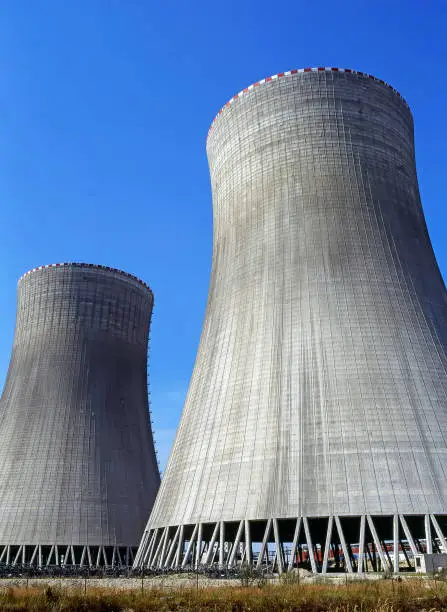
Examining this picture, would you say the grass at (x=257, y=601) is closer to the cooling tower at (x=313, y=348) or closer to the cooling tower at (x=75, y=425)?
the cooling tower at (x=313, y=348)

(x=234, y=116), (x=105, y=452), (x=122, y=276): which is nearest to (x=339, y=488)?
(x=234, y=116)

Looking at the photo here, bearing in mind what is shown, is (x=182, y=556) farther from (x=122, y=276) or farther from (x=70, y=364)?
(x=122, y=276)

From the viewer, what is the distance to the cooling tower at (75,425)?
24.2 meters

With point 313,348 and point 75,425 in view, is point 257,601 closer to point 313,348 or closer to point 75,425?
point 313,348

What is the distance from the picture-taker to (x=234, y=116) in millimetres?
20609

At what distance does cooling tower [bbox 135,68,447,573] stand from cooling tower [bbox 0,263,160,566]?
7996mm

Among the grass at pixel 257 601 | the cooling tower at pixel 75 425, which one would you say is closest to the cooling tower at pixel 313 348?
the grass at pixel 257 601

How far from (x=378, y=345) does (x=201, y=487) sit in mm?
5501

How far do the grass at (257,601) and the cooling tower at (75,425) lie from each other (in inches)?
603

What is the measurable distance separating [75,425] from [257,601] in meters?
18.3

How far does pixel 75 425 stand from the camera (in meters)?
25.2

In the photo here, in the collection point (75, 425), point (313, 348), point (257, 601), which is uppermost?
point (75, 425)

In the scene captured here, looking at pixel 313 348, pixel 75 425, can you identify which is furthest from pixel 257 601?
pixel 75 425

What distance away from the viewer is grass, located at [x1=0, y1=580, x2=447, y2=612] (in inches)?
312
